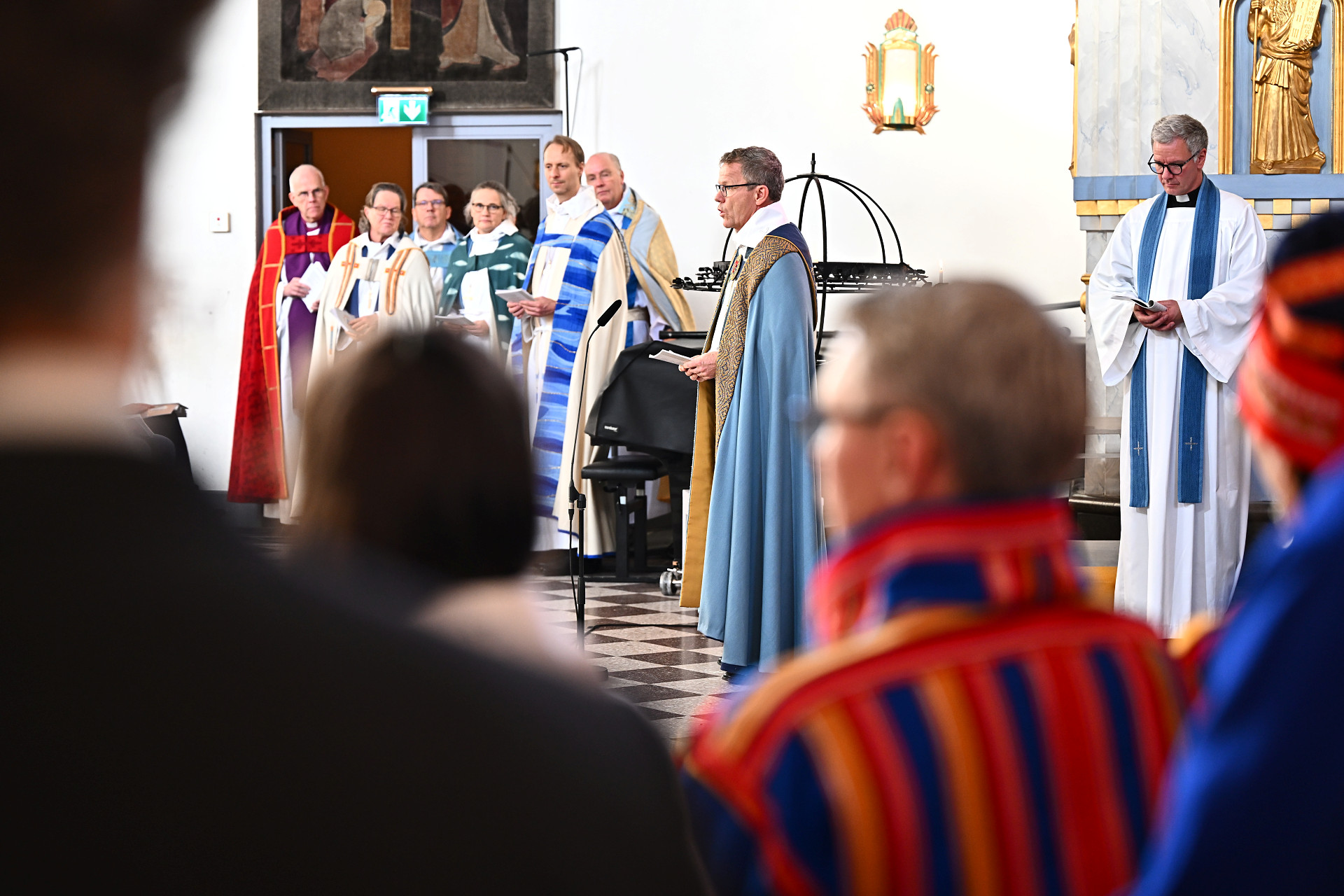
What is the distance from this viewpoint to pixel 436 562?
0.95 meters

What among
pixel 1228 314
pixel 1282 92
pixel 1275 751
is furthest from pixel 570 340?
pixel 1275 751

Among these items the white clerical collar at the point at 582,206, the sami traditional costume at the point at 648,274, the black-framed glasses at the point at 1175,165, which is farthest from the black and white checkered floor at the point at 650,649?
the black-framed glasses at the point at 1175,165

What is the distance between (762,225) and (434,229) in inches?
180

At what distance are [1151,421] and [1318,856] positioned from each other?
5.15 metres

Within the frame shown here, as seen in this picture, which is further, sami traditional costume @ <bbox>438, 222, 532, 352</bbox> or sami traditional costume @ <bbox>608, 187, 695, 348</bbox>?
sami traditional costume @ <bbox>438, 222, 532, 352</bbox>

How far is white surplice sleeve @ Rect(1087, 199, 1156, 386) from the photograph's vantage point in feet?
19.5

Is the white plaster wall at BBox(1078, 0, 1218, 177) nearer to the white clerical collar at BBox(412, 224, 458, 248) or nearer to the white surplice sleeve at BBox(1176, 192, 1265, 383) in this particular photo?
the white surplice sleeve at BBox(1176, 192, 1265, 383)

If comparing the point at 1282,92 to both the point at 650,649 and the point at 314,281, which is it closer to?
the point at 650,649

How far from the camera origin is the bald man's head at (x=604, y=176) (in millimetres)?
8539

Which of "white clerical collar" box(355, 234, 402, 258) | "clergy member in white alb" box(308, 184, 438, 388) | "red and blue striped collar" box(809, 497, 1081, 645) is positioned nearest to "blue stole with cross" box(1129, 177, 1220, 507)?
"clergy member in white alb" box(308, 184, 438, 388)

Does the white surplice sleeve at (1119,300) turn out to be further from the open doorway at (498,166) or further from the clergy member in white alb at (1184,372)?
the open doorway at (498,166)

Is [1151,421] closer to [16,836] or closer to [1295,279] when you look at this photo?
[1295,279]

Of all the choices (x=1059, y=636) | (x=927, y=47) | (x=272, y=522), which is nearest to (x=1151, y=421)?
(x=927, y=47)

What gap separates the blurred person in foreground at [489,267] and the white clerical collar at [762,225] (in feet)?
12.0
